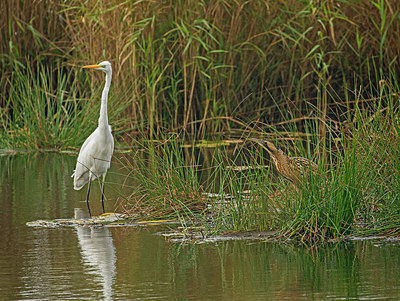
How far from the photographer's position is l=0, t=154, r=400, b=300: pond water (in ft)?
15.0

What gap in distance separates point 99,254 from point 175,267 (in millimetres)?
703

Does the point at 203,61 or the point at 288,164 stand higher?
the point at 203,61

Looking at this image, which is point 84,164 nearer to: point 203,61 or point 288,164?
point 288,164

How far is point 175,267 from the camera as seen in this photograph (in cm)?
527

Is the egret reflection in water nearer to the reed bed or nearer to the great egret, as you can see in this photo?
the great egret

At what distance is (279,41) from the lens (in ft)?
41.2

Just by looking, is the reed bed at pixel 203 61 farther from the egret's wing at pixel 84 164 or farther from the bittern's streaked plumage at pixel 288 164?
the bittern's streaked plumage at pixel 288 164

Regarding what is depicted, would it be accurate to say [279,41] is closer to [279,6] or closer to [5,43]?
[279,6]

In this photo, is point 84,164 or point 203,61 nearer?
point 84,164

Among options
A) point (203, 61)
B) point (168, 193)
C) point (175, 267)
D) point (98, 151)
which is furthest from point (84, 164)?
point (203, 61)

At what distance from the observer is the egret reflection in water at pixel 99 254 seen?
16.3ft

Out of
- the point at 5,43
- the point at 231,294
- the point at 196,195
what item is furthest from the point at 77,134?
the point at 231,294

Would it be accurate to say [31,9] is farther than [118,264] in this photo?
Yes

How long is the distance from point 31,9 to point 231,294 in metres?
10.5
